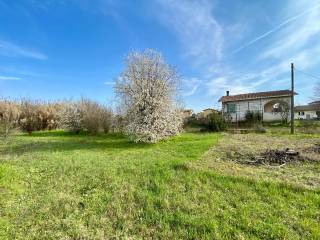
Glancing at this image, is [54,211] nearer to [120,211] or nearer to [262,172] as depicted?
[120,211]

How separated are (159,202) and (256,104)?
102ft

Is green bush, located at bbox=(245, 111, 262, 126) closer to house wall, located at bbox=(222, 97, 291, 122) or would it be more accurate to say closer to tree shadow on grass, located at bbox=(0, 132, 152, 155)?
house wall, located at bbox=(222, 97, 291, 122)

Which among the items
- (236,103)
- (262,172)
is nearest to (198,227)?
(262,172)

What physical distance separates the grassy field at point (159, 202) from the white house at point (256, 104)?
84.6ft

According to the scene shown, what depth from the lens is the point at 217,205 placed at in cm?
588

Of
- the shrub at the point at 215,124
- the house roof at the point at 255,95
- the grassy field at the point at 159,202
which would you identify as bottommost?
the grassy field at the point at 159,202

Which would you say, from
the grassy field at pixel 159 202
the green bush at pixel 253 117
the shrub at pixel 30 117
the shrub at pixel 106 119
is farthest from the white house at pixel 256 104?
the grassy field at pixel 159 202

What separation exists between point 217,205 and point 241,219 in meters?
0.73

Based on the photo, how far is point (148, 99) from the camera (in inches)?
611

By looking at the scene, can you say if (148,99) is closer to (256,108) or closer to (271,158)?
(271,158)

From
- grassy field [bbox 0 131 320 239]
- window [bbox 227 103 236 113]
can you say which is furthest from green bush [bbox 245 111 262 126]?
grassy field [bbox 0 131 320 239]

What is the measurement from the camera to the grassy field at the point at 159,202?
506 cm

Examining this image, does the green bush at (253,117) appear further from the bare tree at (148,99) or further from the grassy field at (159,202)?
the grassy field at (159,202)

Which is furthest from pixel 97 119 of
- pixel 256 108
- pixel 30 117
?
pixel 256 108
